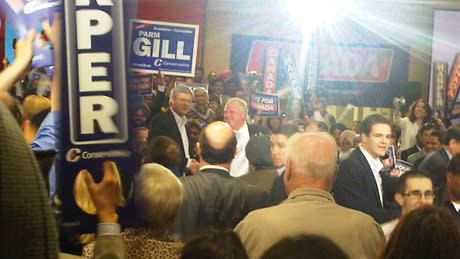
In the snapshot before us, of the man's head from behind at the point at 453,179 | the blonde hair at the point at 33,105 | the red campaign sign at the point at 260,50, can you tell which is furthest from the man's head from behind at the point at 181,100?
the man's head from behind at the point at 453,179

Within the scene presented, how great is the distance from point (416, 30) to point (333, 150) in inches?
46.4

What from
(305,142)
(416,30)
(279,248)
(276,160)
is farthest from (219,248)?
(416,30)

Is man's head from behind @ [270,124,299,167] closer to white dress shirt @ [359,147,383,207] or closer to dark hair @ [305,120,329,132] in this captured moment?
Result: dark hair @ [305,120,329,132]

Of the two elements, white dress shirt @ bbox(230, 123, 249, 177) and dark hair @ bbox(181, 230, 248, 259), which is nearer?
dark hair @ bbox(181, 230, 248, 259)

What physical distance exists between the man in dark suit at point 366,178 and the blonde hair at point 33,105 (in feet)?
4.20

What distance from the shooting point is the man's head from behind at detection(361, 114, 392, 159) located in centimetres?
276

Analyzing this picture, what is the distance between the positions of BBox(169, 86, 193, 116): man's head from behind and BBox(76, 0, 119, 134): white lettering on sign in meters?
1.02

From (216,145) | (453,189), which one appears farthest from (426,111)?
(216,145)

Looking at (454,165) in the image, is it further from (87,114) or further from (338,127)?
(87,114)

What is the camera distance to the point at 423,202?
2654 millimetres

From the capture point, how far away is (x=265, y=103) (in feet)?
8.93

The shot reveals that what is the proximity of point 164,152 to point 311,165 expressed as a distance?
741mm

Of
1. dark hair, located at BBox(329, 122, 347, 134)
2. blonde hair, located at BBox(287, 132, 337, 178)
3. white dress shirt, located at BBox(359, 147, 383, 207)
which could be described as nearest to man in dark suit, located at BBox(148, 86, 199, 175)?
blonde hair, located at BBox(287, 132, 337, 178)

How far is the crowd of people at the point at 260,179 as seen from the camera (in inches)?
52.9
